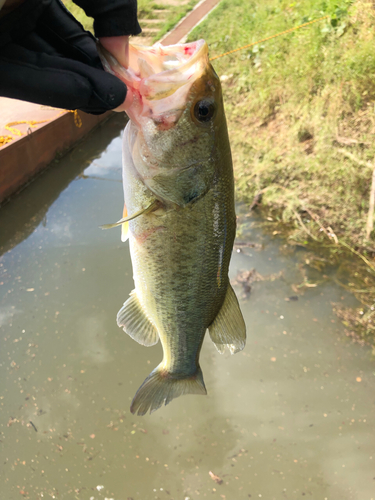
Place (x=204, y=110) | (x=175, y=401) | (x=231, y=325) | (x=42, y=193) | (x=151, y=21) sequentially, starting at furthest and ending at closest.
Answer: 1. (x=151, y=21)
2. (x=42, y=193)
3. (x=175, y=401)
4. (x=231, y=325)
5. (x=204, y=110)

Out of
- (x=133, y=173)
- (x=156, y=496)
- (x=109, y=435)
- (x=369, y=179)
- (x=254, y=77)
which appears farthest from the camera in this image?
(x=254, y=77)

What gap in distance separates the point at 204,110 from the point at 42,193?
460cm

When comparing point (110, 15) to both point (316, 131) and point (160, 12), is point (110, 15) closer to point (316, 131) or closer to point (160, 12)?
point (316, 131)

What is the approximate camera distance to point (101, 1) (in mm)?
1012

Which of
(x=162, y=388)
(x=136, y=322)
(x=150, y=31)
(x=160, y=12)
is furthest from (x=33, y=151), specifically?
(x=160, y=12)

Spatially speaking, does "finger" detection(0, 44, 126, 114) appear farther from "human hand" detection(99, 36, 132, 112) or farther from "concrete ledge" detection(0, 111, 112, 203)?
"concrete ledge" detection(0, 111, 112, 203)

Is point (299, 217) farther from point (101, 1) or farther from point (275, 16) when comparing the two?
point (275, 16)

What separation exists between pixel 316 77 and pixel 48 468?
552 centimetres

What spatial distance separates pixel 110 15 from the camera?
102 cm

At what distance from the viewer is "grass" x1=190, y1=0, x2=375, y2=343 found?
4211mm

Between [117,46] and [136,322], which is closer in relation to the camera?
[117,46]

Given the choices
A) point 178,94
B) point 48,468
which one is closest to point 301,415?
point 48,468

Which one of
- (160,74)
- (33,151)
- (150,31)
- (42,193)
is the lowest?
(42,193)

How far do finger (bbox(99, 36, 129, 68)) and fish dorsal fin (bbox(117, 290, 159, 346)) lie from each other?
95 cm
